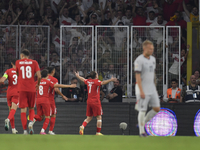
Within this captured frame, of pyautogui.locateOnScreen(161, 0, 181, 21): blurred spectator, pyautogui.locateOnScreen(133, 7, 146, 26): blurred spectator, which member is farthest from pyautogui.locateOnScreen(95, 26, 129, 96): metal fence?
pyautogui.locateOnScreen(161, 0, 181, 21): blurred spectator

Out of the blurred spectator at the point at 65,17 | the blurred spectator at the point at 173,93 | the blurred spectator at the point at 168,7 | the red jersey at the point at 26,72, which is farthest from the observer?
the blurred spectator at the point at 65,17

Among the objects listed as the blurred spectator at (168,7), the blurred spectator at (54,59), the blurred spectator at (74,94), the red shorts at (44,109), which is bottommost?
the red shorts at (44,109)

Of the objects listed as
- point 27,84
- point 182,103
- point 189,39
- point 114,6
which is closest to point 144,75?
point 27,84

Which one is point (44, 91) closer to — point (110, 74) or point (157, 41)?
point (110, 74)

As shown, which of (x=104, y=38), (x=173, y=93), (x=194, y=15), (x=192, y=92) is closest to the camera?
(x=192, y=92)

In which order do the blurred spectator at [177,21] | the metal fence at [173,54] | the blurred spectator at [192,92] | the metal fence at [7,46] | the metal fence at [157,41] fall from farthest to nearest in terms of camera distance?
the blurred spectator at [177,21] < the metal fence at [7,46] < the metal fence at [173,54] < the metal fence at [157,41] < the blurred spectator at [192,92]

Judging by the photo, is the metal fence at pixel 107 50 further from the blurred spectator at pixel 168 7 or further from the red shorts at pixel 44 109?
the red shorts at pixel 44 109

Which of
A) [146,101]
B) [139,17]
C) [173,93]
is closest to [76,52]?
[139,17]

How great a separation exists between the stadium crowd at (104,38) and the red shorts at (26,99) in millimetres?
3906

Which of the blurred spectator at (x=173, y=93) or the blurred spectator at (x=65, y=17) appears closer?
the blurred spectator at (x=173, y=93)

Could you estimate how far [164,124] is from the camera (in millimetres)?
12992

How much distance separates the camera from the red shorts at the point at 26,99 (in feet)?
31.2

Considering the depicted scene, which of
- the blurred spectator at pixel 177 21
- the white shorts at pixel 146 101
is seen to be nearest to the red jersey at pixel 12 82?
the white shorts at pixel 146 101

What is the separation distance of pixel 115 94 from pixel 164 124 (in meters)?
1.85
